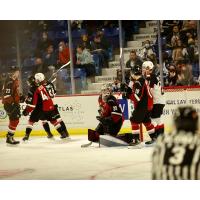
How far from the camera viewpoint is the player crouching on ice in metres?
3.78

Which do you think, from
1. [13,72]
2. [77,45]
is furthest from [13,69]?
[77,45]

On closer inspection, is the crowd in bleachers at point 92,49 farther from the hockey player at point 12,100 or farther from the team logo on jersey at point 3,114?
the team logo on jersey at point 3,114

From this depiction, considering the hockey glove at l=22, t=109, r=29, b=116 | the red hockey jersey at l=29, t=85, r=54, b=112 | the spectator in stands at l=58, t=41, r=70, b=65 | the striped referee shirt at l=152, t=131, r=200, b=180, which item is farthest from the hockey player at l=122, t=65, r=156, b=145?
the striped referee shirt at l=152, t=131, r=200, b=180

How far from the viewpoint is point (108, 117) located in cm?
377

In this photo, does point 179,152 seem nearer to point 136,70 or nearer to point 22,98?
point 136,70

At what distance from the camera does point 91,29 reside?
379cm

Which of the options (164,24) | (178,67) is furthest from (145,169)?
(164,24)

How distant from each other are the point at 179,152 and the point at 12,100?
166 cm

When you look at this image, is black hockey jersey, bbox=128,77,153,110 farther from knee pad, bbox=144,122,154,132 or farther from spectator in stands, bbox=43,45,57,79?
spectator in stands, bbox=43,45,57,79

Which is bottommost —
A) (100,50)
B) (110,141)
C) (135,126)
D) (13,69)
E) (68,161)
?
(68,161)

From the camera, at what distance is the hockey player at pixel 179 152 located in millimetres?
2576

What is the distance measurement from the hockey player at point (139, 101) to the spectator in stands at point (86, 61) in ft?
0.81
